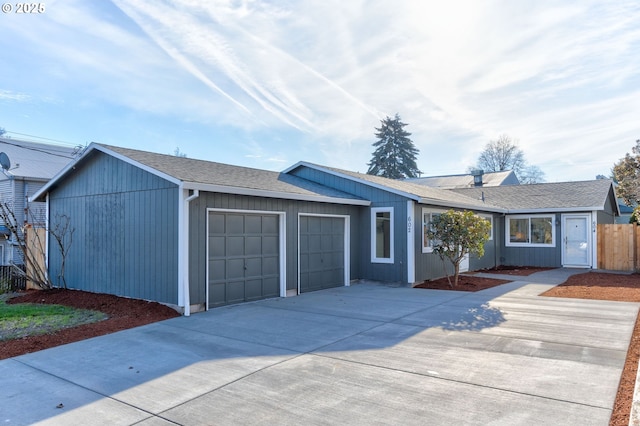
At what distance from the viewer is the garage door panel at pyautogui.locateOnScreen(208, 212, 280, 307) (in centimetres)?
866

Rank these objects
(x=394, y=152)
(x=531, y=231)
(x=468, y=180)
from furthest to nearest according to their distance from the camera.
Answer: (x=394, y=152) < (x=468, y=180) < (x=531, y=231)

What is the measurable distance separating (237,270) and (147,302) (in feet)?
6.23

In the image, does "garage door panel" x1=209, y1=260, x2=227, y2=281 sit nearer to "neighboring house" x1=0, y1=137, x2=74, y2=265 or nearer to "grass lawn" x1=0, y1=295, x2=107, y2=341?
"grass lawn" x1=0, y1=295, x2=107, y2=341

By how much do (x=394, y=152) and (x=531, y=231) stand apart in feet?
84.8

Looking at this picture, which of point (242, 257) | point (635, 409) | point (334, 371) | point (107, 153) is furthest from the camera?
point (107, 153)

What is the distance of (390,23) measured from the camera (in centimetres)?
1002

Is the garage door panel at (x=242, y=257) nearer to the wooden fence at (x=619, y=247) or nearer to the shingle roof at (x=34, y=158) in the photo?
the wooden fence at (x=619, y=247)

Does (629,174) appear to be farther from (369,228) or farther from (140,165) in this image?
(140,165)

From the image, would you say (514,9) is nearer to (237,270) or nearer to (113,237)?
(237,270)

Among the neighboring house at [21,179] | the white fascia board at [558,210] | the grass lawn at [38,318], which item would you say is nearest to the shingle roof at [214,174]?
the grass lawn at [38,318]

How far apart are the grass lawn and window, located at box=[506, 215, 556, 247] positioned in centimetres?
1580

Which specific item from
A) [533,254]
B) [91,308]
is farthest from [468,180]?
[91,308]

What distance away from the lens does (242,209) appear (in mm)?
9117

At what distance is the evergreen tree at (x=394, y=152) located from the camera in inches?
1663
